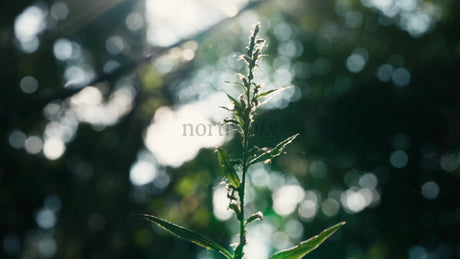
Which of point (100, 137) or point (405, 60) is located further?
point (100, 137)

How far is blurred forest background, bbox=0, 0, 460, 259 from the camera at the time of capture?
29.6 feet

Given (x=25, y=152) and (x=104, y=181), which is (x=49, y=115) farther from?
(x=104, y=181)

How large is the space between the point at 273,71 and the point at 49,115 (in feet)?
25.4

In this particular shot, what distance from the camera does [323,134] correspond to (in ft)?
33.2

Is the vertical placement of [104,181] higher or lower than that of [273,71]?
lower

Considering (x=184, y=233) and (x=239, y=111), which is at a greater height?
(x=239, y=111)

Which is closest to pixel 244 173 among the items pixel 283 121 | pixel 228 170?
pixel 228 170

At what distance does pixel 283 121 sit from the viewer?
7801 mm

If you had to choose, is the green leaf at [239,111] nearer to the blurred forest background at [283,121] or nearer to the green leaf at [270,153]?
the green leaf at [270,153]

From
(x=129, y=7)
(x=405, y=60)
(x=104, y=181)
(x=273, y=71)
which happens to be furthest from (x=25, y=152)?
(x=405, y=60)

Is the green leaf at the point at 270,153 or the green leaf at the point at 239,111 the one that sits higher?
the green leaf at the point at 239,111

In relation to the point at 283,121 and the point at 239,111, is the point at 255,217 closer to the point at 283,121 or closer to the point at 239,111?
the point at 239,111

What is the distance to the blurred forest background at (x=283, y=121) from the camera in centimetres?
902

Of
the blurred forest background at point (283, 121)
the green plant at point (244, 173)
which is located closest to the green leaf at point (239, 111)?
the green plant at point (244, 173)
